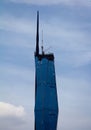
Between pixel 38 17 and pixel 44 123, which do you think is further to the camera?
pixel 38 17

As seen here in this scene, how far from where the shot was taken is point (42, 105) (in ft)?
140

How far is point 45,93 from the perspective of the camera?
43.4 m

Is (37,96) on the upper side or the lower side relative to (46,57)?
lower

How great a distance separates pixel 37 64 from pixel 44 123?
21.9 ft

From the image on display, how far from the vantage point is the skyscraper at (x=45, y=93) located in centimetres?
4253

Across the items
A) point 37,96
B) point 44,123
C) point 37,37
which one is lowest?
point 44,123

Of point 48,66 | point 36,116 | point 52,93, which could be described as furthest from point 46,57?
point 36,116

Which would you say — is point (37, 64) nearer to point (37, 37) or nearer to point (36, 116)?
point (37, 37)

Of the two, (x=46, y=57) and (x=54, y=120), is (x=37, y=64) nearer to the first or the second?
(x=46, y=57)

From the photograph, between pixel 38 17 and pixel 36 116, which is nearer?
pixel 36 116

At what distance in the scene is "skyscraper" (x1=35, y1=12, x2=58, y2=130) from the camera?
4253cm

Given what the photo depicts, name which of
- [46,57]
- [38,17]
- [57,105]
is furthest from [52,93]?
[38,17]

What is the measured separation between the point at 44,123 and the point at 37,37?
385 inches

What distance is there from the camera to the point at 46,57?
146ft
